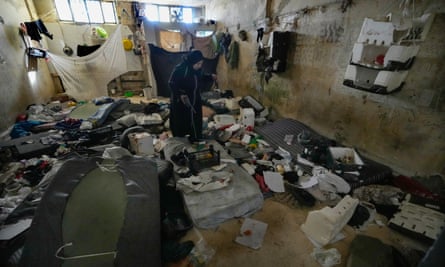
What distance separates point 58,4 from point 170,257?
28.0ft

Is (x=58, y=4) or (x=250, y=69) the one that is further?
(x=58, y=4)

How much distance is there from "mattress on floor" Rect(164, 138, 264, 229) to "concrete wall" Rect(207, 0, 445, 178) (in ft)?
5.92

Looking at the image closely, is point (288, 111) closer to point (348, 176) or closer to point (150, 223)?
point (348, 176)

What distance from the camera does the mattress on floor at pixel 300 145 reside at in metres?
2.27

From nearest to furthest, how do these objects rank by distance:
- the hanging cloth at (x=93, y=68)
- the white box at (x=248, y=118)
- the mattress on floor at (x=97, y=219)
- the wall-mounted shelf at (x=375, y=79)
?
1. the mattress on floor at (x=97, y=219)
2. the wall-mounted shelf at (x=375, y=79)
3. the white box at (x=248, y=118)
4. the hanging cloth at (x=93, y=68)

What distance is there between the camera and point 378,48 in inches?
83.4

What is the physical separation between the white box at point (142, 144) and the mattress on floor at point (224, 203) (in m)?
1.31

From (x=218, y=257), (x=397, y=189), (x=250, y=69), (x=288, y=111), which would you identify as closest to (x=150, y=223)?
(x=218, y=257)

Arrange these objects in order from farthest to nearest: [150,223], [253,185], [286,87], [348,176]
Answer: [286,87]
[348,176]
[253,185]
[150,223]

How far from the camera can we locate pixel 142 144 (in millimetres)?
2906

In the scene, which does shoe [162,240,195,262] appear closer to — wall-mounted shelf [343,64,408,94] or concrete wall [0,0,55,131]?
wall-mounted shelf [343,64,408,94]

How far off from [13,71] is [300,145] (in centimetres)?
605

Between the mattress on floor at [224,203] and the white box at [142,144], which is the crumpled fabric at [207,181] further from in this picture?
the white box at [142,144]

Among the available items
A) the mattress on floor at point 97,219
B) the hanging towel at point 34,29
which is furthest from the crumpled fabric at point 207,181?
the hanging towel at point 34,29
